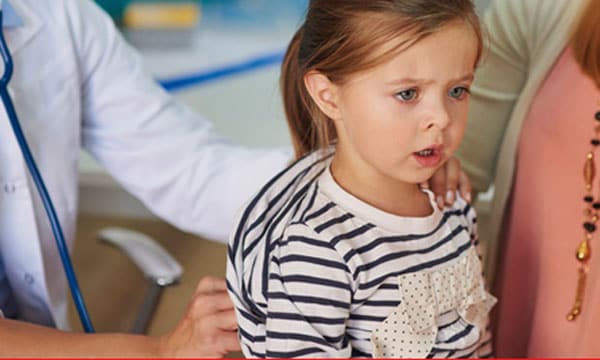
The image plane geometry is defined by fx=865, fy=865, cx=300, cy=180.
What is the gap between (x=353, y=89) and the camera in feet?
2.62

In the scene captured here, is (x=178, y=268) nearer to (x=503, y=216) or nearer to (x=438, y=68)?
(x=503, y=216)

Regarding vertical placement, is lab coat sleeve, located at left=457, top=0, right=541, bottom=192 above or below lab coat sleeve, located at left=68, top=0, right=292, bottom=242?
above

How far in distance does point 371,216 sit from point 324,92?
0.42 ft

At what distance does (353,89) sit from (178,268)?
0.72 metres

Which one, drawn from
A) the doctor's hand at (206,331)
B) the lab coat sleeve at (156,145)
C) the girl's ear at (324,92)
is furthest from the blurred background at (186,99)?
the girl's ear at (324,92)

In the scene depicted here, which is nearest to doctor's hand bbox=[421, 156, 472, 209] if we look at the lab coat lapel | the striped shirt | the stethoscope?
the striped shirt

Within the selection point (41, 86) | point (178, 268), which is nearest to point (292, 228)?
point (41, 86)

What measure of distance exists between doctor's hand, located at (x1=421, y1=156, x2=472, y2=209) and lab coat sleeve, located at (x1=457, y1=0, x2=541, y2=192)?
4.4 inches

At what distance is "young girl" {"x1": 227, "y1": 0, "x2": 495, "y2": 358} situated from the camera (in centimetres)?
77

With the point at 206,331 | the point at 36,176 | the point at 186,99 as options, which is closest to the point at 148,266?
the point at 36,176

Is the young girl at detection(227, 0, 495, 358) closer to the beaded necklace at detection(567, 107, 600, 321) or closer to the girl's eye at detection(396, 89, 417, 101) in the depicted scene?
the girl's eye at detection(396, 89, 417, 101)

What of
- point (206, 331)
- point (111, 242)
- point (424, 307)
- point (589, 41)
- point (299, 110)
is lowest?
point (111, 242)

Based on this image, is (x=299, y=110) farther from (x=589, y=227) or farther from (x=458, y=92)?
(x=589, y=227)

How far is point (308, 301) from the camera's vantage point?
79 cm
